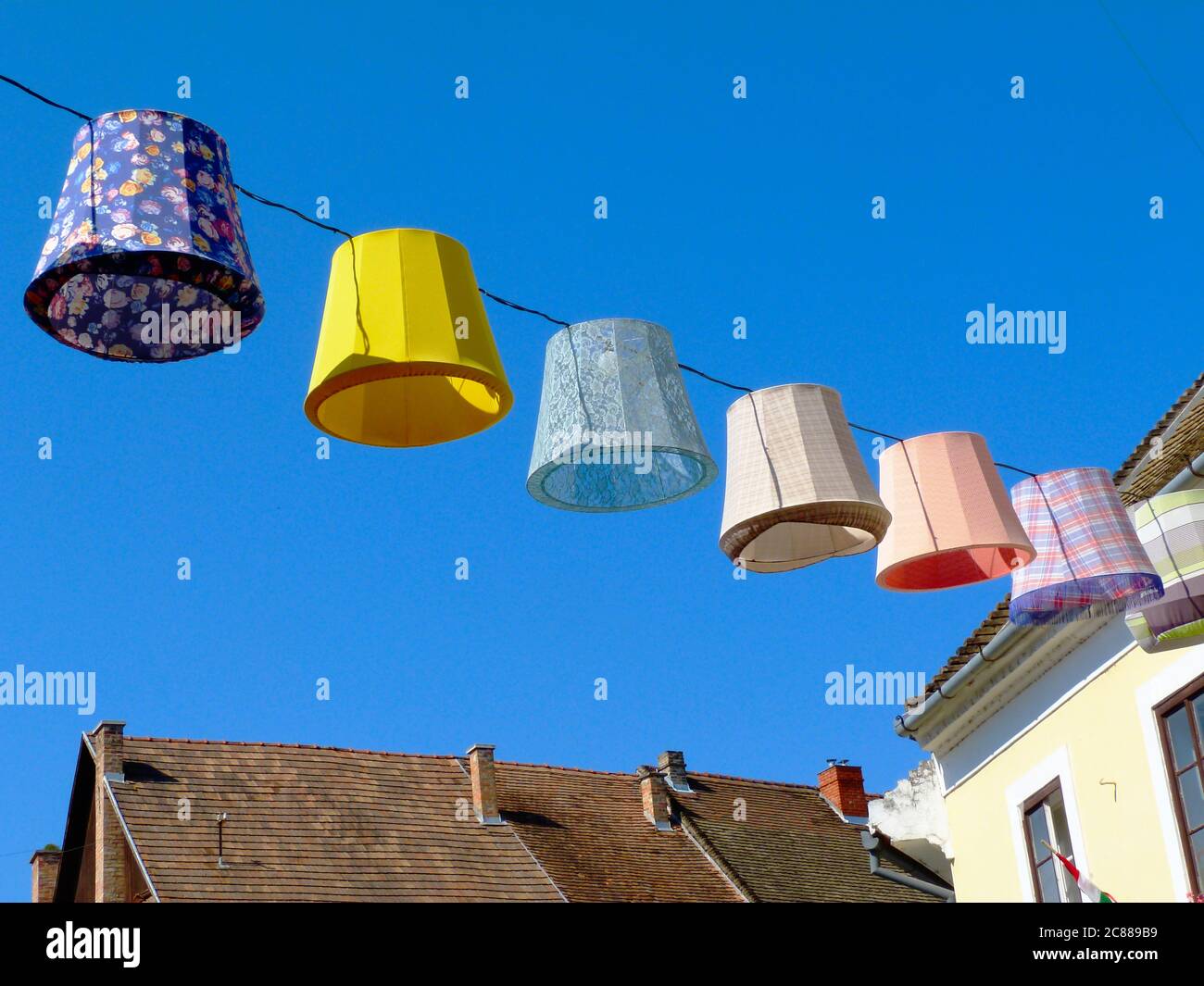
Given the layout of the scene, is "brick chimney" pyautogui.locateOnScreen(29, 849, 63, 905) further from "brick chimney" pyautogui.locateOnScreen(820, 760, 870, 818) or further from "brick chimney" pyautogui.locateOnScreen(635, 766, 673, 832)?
"brick chimney" pyautogui.locateOnScreen(820, 760, 870, 818)

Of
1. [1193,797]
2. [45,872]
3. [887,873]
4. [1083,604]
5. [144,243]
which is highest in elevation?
[45,872]

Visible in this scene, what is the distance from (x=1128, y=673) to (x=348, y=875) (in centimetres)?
1146

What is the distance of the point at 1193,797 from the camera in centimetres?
960

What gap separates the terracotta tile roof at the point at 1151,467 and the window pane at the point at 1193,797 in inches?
65.1

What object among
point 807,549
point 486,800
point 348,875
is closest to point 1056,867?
point 807,549

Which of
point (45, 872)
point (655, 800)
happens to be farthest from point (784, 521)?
point (45, 872)

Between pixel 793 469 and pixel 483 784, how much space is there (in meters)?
17.1

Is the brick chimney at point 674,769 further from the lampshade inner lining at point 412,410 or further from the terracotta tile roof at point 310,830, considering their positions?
the lampshade inner lining at point 412,410

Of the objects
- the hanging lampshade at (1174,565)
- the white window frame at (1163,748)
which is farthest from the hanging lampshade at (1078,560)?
the white window frame at (1163,748)

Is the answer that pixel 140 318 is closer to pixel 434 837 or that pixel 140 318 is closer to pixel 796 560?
pixel 796 560

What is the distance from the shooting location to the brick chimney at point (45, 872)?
2339 centimetres
